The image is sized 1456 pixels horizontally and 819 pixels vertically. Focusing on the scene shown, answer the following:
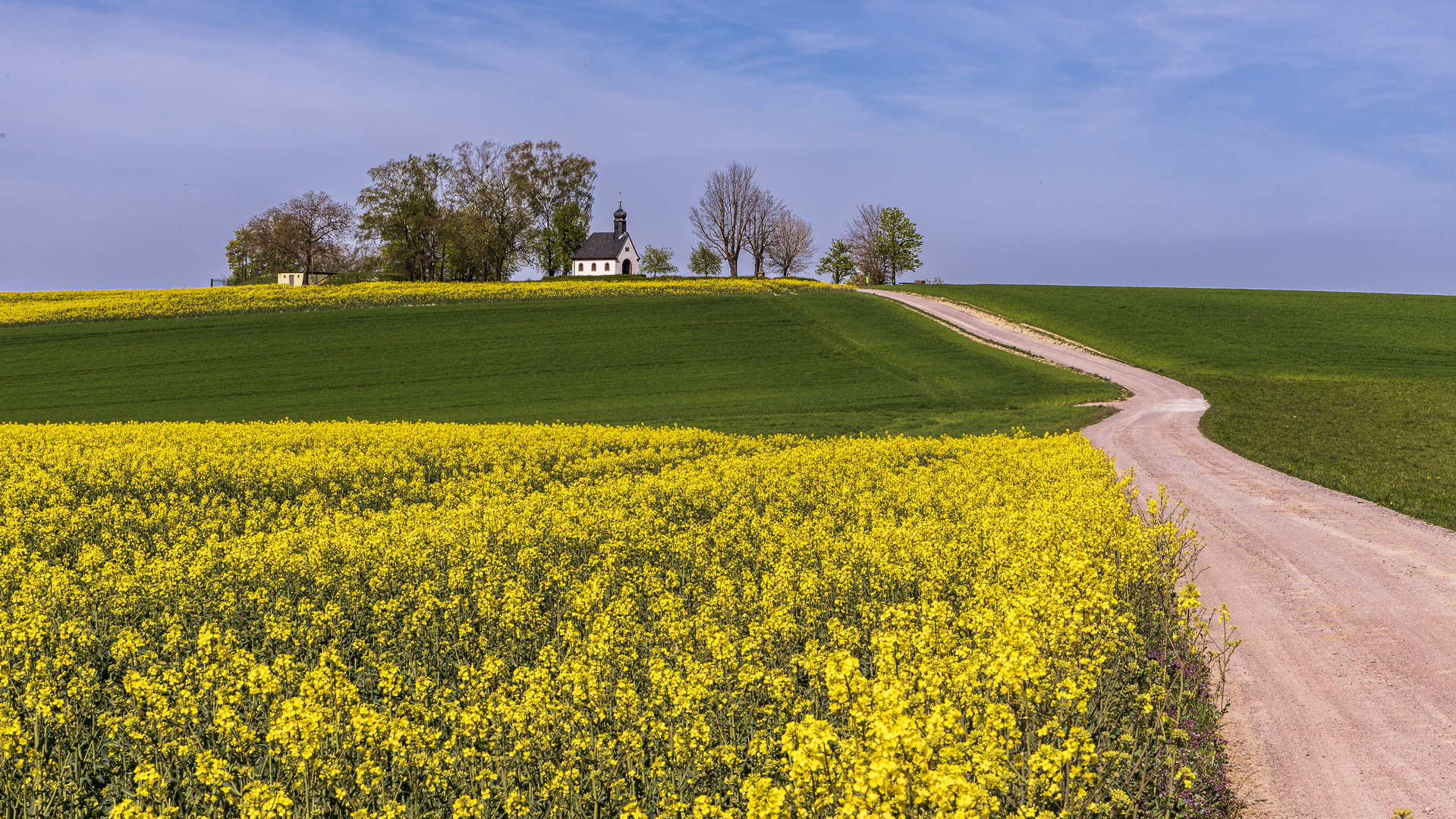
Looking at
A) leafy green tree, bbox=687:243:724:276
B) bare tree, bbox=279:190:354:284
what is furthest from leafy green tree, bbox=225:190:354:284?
leafy green tree, bbox=687:243:724:276

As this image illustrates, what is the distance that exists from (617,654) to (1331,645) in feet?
26.5

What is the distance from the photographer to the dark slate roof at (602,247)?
379ft

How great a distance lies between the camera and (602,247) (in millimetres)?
116750

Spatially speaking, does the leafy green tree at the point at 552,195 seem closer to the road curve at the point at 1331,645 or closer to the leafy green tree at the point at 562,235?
the leafy green tree at the point at 562,235

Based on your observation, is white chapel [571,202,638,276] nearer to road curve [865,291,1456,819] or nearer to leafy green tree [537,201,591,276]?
leafy green tree [537,201,591,276]

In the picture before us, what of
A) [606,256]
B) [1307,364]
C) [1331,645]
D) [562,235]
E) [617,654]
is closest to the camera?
[617,654]

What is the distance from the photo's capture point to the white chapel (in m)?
115

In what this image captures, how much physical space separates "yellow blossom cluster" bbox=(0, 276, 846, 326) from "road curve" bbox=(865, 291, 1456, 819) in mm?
54605

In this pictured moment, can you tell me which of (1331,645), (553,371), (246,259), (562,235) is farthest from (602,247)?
(1331,645)

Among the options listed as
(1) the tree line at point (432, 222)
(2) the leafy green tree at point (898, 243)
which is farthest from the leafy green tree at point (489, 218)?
(2) the leafy green tree at point (898, 243)

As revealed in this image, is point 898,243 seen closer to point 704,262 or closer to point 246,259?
point 704,262

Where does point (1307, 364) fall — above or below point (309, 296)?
below

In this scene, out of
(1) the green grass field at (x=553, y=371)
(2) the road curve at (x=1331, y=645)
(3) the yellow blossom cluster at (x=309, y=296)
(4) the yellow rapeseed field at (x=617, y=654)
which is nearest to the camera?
(4) the yellow rapeseed field at (x=617, y=654)

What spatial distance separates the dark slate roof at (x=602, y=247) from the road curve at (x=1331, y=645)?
100926 mm
